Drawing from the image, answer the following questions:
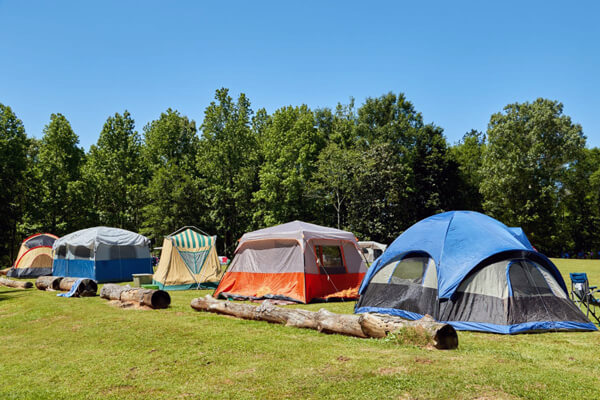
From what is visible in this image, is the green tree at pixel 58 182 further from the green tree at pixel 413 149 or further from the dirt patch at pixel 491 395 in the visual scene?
the dirt patch at pixel 491 395

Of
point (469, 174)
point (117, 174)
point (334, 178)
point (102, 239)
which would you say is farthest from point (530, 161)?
point (117, 174)

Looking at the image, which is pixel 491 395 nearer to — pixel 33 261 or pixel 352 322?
pixel 352 322

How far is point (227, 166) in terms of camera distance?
3600 cm

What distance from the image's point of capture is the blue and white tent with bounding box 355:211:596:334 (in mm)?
7852

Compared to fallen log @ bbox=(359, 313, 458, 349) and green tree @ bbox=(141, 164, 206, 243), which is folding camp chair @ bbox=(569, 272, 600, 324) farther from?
green tree @ bbox=(141, 164, 206, 243)

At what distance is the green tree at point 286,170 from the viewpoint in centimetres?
3372

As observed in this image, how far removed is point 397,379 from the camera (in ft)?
16.4

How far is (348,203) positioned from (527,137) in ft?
55.2

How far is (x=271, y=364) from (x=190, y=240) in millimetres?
12098

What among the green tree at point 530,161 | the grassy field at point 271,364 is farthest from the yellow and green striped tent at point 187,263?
the green tree at point 530,161

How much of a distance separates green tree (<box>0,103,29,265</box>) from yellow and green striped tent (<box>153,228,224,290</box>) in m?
23.4

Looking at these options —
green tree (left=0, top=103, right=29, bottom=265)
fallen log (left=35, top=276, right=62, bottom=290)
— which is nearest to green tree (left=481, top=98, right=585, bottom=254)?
fallen log (left=35, top=276, right=62, bottom=290)

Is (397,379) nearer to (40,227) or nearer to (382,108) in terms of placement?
(40,227)

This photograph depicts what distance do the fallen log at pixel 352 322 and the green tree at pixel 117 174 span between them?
1206 inches
